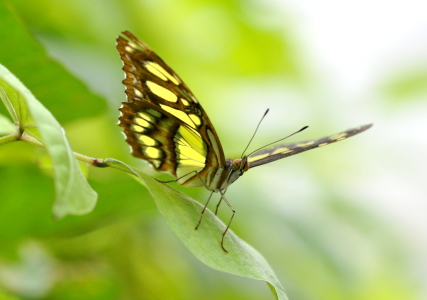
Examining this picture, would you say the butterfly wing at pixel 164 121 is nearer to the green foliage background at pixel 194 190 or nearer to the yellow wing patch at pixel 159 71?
the yellow wing patch at pixel 159 71

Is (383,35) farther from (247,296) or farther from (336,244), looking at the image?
(247,296)

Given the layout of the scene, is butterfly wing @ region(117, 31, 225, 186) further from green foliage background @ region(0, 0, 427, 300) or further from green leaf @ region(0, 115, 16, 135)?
green leaf @ region(0, 115, 16, 135)

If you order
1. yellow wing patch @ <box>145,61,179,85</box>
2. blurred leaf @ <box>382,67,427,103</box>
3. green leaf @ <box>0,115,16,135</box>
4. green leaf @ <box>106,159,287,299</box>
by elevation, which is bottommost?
green leaf @ <box>106,159,287,299</box>

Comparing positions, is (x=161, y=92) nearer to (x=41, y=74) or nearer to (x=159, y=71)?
(x=159, y=71)

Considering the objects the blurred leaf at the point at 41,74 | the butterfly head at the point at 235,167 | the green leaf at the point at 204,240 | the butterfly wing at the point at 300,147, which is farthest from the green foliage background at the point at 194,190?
the green leaf at the point at 204,240

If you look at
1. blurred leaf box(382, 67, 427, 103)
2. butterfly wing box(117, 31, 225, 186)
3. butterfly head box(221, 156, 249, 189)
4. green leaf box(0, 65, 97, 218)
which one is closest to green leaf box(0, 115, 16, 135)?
green leaf box(0, 65, 97, 218)

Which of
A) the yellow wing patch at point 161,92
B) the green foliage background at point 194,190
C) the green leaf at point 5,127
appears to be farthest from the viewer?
the green foliage background at point 194,190

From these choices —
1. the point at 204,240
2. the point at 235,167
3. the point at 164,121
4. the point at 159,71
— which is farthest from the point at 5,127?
the point at 235,167
